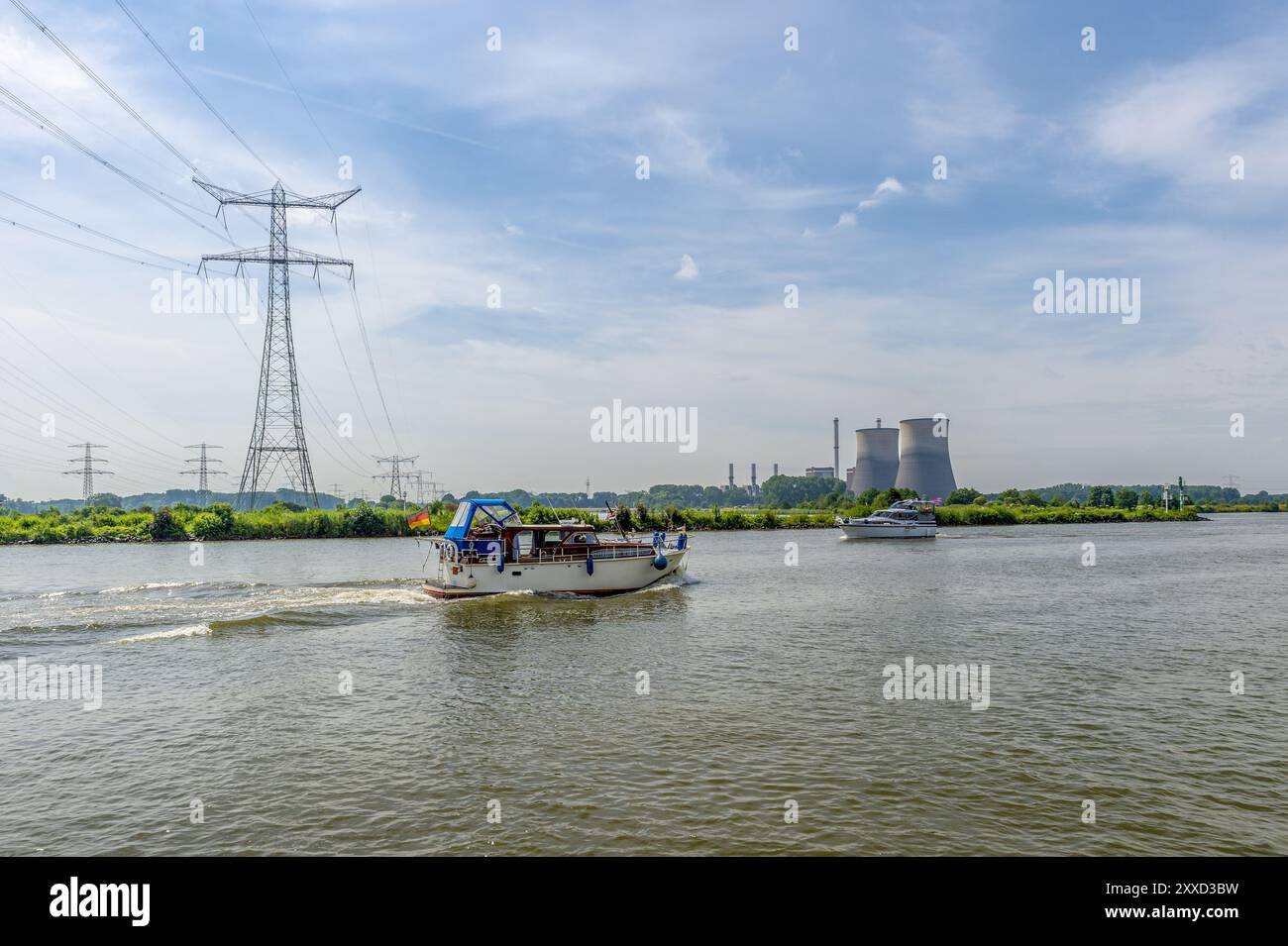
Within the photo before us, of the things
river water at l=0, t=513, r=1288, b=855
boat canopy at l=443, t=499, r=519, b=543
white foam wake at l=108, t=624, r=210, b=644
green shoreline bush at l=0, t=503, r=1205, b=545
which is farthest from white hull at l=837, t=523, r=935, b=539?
white foam wake at l=108, t=624, r=210, b=644

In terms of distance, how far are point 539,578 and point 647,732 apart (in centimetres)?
2371

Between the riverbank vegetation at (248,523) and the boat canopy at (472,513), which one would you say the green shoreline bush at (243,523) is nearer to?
the riverbank vegetation at (248,523)

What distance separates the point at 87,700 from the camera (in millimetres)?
18984

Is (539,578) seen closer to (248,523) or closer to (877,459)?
(248,523)

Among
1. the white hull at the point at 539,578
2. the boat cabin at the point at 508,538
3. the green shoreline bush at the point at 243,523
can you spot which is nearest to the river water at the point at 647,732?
the white hull at the point at 539,578

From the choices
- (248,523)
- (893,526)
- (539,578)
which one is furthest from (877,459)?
(539,578)

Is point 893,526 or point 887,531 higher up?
point 893,526

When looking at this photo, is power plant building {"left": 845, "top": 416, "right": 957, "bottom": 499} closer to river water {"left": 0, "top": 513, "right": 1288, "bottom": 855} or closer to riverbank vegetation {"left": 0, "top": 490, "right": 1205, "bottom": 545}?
riverbank vegetation {"left": 0, "top": 490, "right": 1205, "bottom": 545}

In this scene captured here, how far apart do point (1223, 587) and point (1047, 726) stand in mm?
34485

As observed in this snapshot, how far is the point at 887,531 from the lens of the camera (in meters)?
101

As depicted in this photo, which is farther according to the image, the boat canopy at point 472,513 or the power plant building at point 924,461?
the power plant building at point 924,461

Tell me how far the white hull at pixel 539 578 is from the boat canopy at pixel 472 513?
168cm

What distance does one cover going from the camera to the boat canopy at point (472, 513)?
127ft
